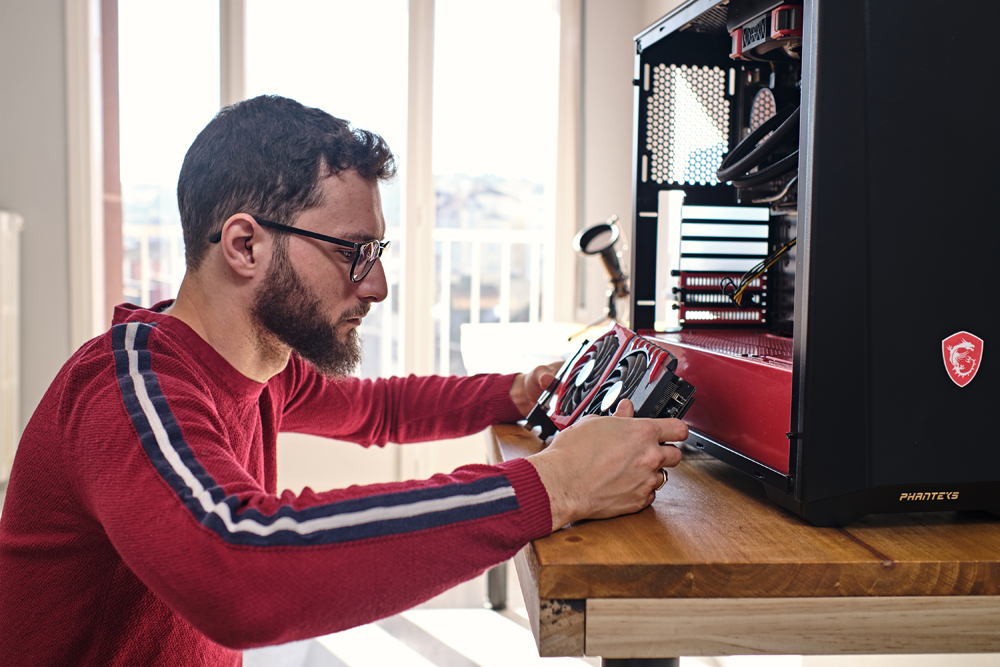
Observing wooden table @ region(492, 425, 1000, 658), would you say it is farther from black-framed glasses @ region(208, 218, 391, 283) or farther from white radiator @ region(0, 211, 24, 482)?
white radiator @ region(0, 211, 24, 482)

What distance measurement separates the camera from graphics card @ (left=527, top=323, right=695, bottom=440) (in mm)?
713

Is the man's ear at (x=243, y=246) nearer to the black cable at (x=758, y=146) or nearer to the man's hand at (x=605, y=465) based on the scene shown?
the man's hand at (x=605, y=465)

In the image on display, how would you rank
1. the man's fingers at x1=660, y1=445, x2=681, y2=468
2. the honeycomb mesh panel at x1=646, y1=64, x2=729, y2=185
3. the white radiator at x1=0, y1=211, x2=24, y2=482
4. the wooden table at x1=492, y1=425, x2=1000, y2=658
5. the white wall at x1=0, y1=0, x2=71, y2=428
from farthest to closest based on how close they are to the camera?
the white wall at x1=0, y1=0, x2=71, y2=428 < the white radiator at x1=0, y1=211, x2=24, y2=482 < the honeycomb mesh panel at x1=646, y1=64, x2=729, y2=185 < the man's fingers at x1=660, y1=445, x2=681, y2=468 < the wooden table at x1=492, y1=425, x2=1000, y2=658

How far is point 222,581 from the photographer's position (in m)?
0.52

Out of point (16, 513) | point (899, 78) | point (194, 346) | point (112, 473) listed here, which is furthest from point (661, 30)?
point (16, 513)

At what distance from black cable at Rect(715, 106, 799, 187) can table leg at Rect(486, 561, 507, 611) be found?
1615 mm

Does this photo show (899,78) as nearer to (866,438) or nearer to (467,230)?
(866,438)

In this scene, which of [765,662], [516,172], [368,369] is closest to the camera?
[765,662]

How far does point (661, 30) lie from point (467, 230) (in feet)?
10.2

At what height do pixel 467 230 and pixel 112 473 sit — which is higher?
pixel 467 230

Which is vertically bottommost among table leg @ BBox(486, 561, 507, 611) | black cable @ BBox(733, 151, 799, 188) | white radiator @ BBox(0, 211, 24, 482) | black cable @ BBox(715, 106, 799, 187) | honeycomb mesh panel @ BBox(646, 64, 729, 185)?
table leg @ BBox(486, 561, 507, 611)

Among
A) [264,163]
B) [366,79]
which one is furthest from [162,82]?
[264,163]

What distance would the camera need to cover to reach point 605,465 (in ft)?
2.08

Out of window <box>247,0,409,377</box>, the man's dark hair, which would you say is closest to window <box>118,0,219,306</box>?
window <box>247,0,409,377</box>
